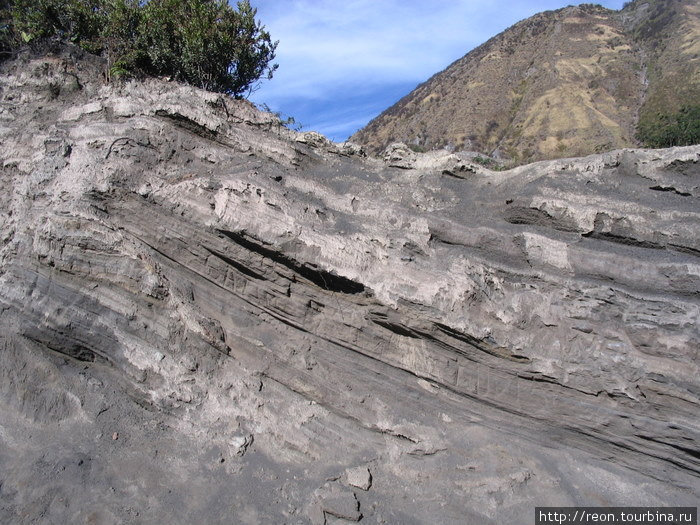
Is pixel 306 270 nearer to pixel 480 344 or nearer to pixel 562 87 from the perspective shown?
pixel 480 344

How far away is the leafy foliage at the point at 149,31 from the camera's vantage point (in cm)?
1034

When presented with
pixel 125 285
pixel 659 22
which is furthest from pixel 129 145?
pixel 659 22

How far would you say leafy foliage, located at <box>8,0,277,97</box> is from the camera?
33.9 feet

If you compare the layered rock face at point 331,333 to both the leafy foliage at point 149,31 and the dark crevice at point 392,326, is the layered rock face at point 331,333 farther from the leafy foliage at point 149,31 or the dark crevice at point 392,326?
the leafy foliage at point 149,31

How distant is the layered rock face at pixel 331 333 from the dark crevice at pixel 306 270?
0.11ft

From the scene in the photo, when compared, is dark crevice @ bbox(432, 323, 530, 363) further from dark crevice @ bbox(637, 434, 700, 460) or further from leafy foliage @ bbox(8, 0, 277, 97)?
leafy foliage @ bbox(8, 0, 277, 97)

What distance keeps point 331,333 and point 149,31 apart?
7.97 metres

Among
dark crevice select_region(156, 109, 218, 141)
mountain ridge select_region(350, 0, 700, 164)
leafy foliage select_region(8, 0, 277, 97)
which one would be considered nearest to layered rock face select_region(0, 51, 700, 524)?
dark crevice select_region(156, 109, 218, 141)

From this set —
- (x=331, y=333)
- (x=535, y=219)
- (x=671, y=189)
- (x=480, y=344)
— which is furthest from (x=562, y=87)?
(x=331, y=333)

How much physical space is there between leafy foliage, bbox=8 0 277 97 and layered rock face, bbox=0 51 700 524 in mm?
2249

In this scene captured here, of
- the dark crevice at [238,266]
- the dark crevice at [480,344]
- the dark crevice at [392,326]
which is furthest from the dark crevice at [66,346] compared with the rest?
the dark crevice at [480,344]

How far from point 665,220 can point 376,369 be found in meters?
4.97

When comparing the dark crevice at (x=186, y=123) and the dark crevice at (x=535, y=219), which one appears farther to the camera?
the dark crevice at (x=186, y=123)

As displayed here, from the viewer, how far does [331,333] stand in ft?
24.5
